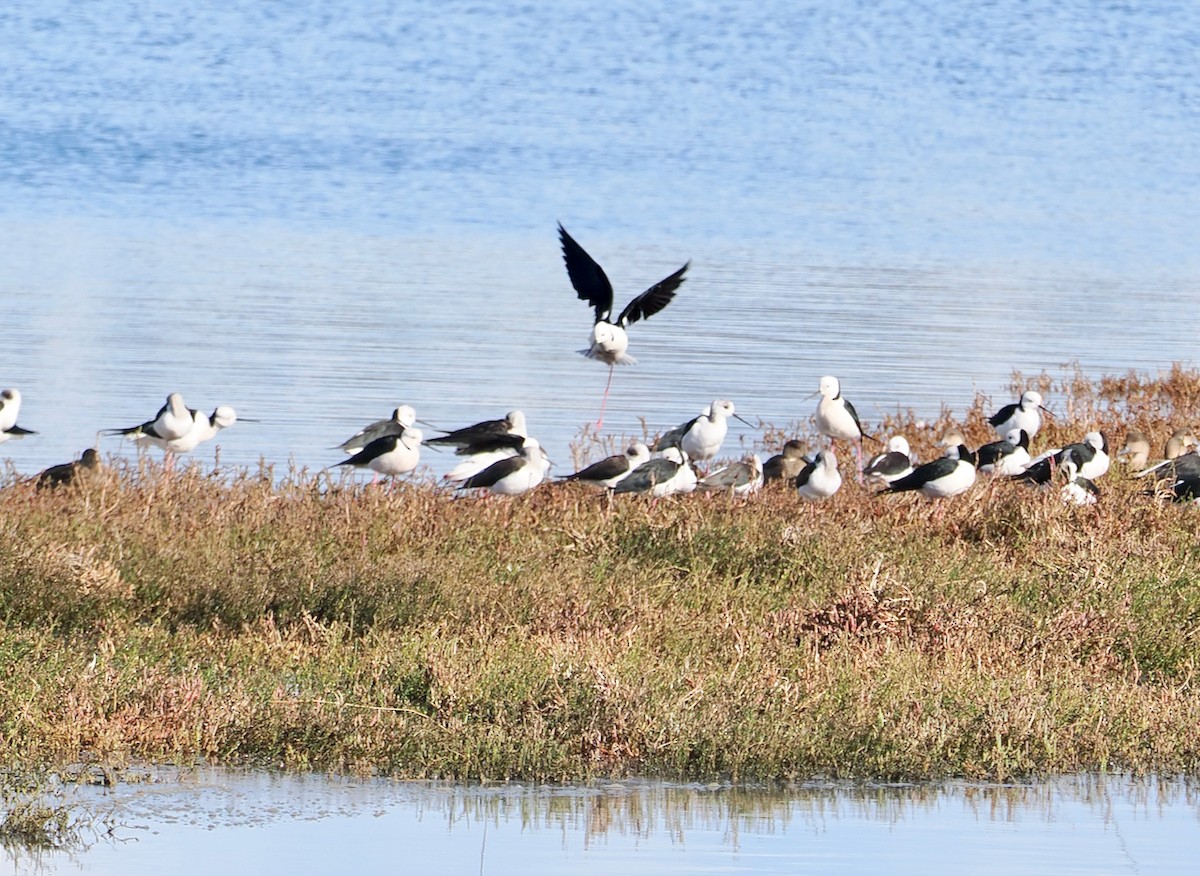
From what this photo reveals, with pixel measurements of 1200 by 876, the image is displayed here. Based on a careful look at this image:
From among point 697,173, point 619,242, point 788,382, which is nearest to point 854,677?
point 788,382

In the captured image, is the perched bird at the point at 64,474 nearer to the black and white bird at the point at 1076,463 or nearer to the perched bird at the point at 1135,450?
the black and white bird at the point at 1076,463

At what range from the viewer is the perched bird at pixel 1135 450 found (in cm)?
1512

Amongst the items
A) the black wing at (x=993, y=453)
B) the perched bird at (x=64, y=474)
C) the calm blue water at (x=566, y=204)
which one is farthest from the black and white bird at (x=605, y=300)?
the perched bird at (x=64, y=474)

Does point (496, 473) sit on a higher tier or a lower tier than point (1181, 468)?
lower

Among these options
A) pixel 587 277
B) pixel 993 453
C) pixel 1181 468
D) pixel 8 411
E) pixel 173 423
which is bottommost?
pixel 8 411

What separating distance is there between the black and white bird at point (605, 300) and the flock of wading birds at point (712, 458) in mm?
1700

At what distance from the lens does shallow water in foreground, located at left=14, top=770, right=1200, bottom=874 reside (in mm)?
6691

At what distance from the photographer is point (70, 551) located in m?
10.1

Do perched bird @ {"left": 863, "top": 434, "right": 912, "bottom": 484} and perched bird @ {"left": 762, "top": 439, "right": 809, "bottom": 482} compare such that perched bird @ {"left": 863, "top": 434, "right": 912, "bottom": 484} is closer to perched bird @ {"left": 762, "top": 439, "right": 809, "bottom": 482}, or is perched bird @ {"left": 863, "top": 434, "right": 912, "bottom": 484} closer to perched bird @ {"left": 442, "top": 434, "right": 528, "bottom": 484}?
perched bird @ {"left": 762, "top": 439, "right": 809, "bottom": 482}

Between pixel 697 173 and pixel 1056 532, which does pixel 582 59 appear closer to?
Result: pixel 697 173

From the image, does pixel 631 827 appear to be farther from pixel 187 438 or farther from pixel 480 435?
pixel 187 438

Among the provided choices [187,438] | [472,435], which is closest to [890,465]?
[472,435]

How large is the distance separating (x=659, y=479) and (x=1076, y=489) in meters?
2.12

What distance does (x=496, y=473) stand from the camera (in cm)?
1247
